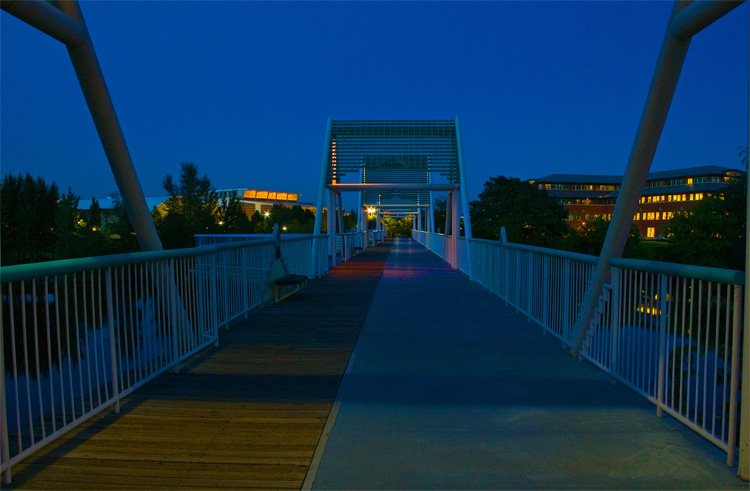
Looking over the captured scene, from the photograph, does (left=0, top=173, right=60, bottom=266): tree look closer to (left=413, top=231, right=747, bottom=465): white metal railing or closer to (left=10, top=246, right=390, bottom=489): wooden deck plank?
(left=10, top=246, right=390, bottom=489): wooden deck plank

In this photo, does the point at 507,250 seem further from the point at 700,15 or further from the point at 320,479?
the point at 320,479

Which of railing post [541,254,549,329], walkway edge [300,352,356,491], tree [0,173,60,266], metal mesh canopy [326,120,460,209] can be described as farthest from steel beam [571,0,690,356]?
tree [0,173,60,266]

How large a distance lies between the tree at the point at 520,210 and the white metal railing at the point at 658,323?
37.4 metres

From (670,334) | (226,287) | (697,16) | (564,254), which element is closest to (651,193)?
(564,254)

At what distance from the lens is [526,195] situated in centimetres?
4950

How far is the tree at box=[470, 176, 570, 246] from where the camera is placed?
47062 millimetres

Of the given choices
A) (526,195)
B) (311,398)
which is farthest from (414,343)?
(526,195)

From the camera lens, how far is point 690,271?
3477mm

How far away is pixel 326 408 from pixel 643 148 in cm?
336

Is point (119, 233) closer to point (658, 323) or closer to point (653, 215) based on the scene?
point (658, 323)

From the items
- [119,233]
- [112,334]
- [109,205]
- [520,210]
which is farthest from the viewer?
[109,205]

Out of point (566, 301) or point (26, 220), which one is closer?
point (566, 301)

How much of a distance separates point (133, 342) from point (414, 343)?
3.28 m

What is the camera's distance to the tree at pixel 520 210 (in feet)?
154
